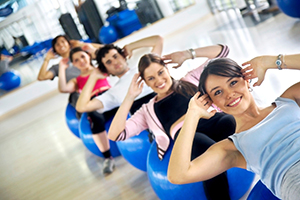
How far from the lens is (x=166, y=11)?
9.45 meters

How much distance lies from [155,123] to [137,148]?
650mm

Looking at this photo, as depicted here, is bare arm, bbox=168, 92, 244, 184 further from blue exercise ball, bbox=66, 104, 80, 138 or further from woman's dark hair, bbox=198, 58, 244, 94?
blue exercise ball, bbox=66, 104, 80, 138

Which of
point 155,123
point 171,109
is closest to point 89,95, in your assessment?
point 155,123

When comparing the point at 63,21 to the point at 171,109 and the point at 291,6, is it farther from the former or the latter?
the point at 171,109

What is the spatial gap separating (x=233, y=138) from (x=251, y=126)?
0.25 feet

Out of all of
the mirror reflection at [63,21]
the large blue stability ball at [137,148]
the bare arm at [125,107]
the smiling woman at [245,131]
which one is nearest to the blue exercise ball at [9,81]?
the mirror reflection at [63,21]

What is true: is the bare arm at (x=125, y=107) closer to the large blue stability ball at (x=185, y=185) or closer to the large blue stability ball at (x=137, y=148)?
the large blue stability ball at (x=185, y=185)

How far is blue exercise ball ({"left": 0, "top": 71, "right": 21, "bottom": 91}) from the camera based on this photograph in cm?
891

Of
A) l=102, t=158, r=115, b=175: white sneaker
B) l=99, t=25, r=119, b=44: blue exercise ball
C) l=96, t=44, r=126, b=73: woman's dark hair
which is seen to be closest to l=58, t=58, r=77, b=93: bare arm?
l=102, t=158, r=115, b=175: white sneaker

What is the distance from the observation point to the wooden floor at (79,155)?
2.52 m

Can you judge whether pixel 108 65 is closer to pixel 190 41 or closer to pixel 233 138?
pixel 233 138

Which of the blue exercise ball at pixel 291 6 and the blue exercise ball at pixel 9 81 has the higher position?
Result: the blue exercise ball at pixel 9 81

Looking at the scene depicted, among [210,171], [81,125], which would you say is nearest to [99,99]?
[81,125]

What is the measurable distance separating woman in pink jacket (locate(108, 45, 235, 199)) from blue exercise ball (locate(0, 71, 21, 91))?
26.2 ft
